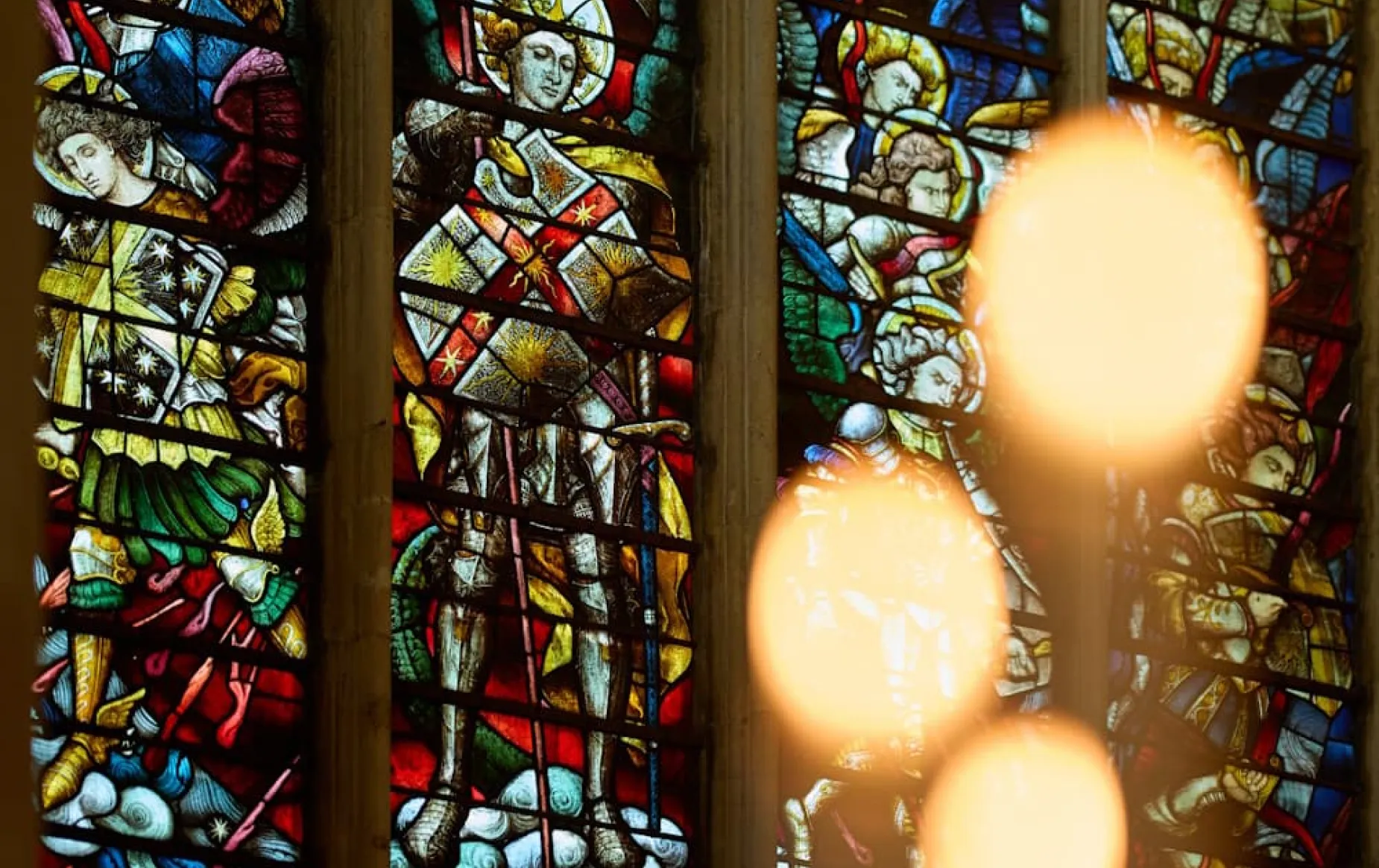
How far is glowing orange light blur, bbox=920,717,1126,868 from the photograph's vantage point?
9172mm

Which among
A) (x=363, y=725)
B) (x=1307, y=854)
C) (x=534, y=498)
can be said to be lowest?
(x=1307, y=854)

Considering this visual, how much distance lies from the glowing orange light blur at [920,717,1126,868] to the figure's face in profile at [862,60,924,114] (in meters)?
2.01

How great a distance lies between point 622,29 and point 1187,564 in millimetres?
2542

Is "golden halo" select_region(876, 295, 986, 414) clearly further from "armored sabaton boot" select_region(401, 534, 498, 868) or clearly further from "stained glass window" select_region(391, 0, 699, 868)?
"armored sabaton boot" select_region(401, 534, 498, 868)

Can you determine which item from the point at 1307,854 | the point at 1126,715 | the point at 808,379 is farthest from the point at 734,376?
the point at 1307,854

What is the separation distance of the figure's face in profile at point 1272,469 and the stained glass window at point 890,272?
3.59 ft

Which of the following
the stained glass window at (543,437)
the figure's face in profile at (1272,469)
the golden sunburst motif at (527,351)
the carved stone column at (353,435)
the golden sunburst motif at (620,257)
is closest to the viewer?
the carved stone column at (353,435)

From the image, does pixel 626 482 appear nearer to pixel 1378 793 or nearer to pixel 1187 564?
pixel 1187 564

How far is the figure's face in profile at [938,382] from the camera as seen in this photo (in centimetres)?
948

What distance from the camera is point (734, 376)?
29.3 ft

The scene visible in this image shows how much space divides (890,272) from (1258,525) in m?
1.60

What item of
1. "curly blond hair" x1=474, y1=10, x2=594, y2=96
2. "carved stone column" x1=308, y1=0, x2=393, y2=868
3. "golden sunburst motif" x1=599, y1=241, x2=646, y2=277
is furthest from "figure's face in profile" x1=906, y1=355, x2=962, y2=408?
"carved stone column" x1=308, y1=0, x2=393, y2=868

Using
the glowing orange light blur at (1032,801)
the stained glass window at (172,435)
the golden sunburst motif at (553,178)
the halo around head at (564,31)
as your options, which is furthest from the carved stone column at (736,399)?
the stained glass window at (172,435)

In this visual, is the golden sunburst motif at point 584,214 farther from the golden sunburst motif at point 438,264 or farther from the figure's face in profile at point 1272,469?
the figure's face in profile at point 1272,469
